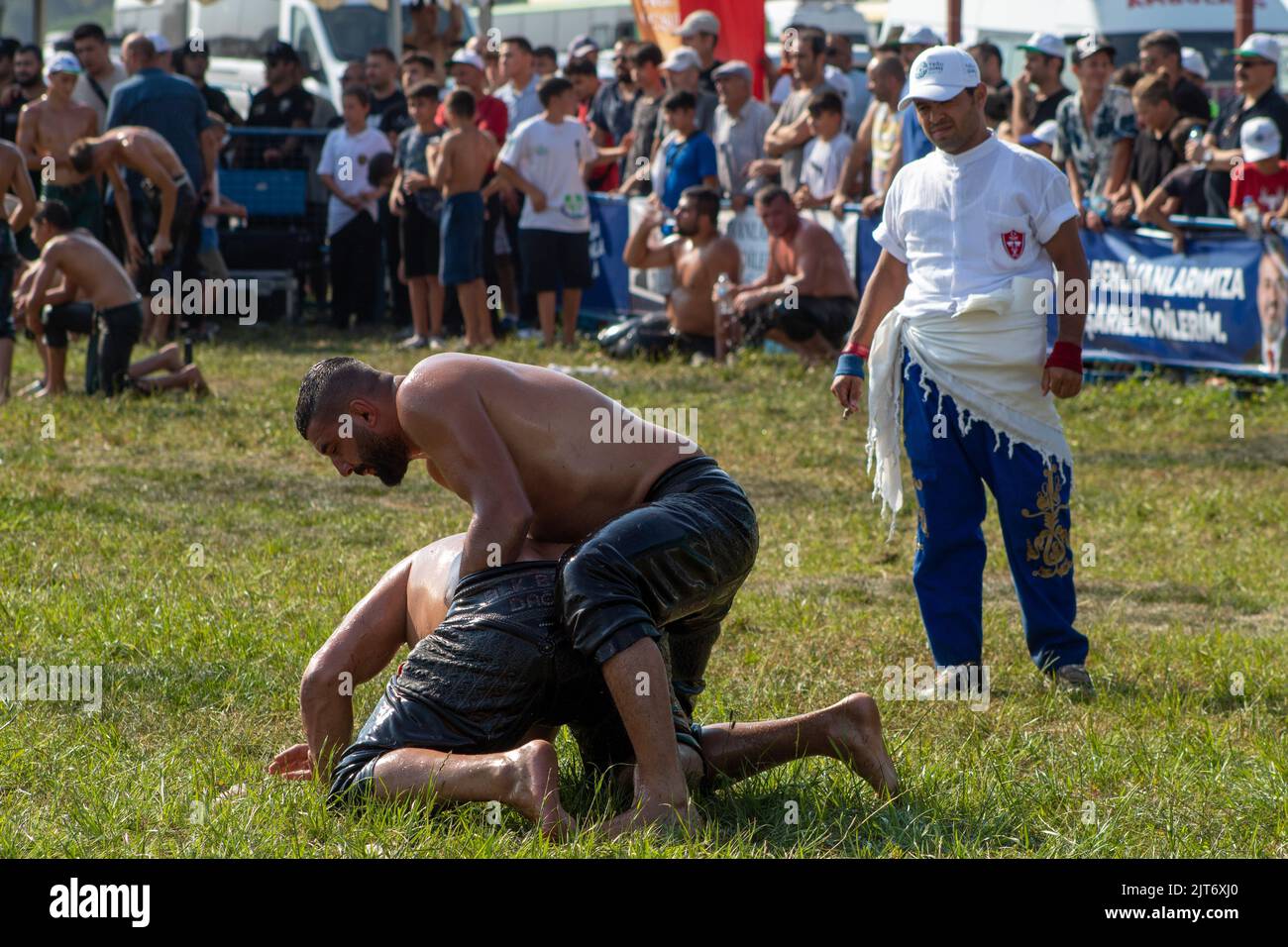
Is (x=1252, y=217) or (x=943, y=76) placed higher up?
(x=943, y=76)

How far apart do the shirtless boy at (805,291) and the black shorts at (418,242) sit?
10.3ft

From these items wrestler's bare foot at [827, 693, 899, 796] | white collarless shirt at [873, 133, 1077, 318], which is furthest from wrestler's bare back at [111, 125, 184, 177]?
wrestler's bare foot at [827, 693, 899, 796]

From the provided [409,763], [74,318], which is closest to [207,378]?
[74,318]

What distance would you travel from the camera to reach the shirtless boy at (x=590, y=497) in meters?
4.15

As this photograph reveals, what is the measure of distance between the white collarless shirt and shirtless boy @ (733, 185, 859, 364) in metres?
6.89

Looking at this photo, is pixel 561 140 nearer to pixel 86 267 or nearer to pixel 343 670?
pixel 86 267

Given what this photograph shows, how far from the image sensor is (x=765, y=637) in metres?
6.44

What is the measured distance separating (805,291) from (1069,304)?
290 inches

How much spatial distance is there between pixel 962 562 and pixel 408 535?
292cm

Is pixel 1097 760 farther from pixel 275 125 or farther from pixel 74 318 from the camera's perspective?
pixel 275 125

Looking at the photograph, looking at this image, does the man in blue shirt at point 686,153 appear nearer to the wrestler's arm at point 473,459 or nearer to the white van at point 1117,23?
the white van at point 1117,23

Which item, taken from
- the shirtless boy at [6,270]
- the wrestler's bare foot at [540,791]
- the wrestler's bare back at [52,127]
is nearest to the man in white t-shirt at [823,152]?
the shirtless boy at [6,270]

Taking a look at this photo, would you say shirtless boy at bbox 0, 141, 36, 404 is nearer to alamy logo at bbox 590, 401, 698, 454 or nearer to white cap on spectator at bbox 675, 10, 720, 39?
white cap on spectator at bbox 675, 10, 720, 39

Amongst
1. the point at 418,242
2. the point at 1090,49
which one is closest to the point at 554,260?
the point at 418,242
